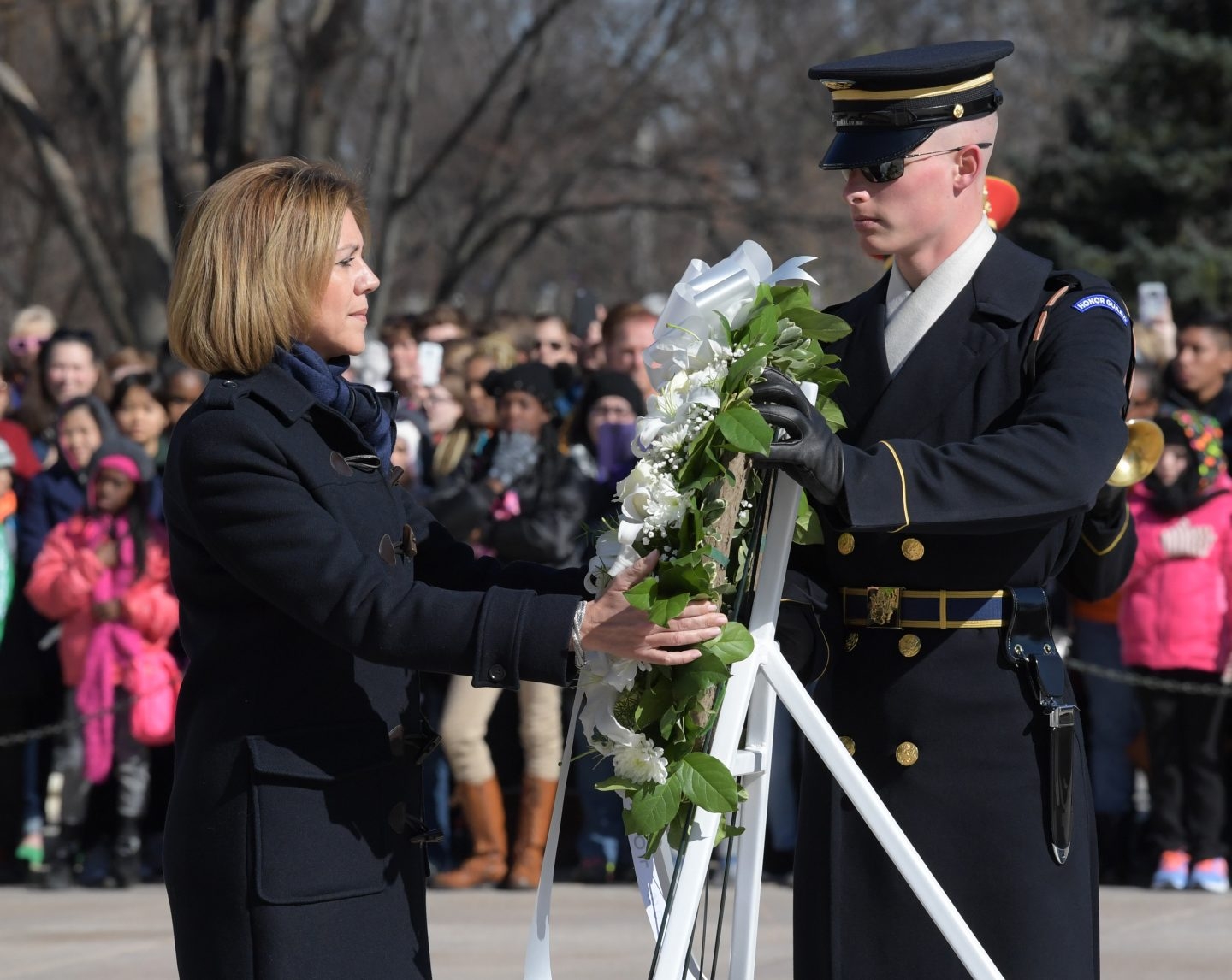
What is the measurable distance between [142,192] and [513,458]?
6.73 m

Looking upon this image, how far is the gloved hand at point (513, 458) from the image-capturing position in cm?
747

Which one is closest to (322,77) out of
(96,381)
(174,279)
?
(96,381)

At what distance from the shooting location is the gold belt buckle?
3.29 metres

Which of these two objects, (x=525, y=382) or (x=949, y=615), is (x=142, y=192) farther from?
(x=949, y=615)

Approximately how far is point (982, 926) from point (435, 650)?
102cm

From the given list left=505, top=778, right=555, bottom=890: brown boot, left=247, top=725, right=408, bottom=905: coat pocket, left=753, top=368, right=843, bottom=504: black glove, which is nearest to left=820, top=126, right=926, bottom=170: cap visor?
left=753, top=368, right=843, bottom=504: black glove

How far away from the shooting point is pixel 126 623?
755 cm

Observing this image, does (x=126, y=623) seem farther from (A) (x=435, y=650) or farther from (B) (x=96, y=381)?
(A) (x=435, y=650)

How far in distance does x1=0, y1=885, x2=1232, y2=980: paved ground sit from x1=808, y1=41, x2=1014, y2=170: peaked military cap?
10.6 feet

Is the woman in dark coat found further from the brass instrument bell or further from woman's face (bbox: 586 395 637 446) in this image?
woman's face (bbox: 586 395 637 446)

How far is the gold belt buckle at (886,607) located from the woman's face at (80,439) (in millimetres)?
5292

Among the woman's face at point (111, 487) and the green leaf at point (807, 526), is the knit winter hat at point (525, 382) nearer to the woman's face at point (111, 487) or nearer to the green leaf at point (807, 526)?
the woman's face at point (111, 487)

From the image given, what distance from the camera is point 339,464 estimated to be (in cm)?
306

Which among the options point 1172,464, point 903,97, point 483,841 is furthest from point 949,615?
point 483,841
